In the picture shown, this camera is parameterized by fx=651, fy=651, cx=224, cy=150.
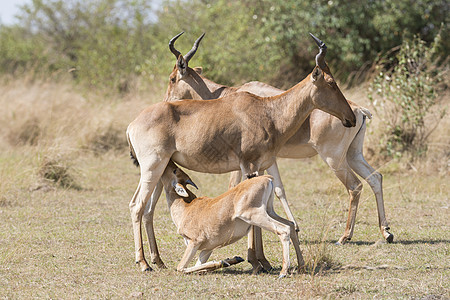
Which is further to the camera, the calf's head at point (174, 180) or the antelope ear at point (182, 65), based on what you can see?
the antelope ear at point (182, 65)

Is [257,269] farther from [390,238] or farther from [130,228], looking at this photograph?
[130,228]

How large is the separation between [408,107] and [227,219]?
27.4ft

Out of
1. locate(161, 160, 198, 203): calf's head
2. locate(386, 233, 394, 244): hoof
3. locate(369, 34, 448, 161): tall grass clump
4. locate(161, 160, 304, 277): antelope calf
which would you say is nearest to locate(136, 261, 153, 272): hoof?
locate(161, 160, 304, 277): antelope calf

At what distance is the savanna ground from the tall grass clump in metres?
0.36

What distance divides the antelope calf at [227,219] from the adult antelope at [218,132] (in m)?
0.36

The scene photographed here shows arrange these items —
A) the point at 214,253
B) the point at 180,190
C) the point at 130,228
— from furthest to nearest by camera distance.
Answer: the point at 130,228, the point at 214,253, the point at 180,190

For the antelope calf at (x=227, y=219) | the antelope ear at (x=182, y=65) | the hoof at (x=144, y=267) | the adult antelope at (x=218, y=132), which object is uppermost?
the antelope ear at (x=182, y=65)

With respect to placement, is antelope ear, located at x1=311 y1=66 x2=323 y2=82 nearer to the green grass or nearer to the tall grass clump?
the green grass

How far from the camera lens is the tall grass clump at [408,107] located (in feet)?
43.8

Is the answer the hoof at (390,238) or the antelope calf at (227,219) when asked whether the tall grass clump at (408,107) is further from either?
the antelope calf at (227,219)

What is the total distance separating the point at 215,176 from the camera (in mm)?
13062

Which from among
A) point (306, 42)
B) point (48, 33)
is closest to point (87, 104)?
point (306, 42)

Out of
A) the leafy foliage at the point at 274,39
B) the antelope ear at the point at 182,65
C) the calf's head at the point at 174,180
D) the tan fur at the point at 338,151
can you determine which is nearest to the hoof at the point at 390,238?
the tan fur at the point at 338,151

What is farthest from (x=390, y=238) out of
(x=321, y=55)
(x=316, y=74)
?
(x=321, y=55)
